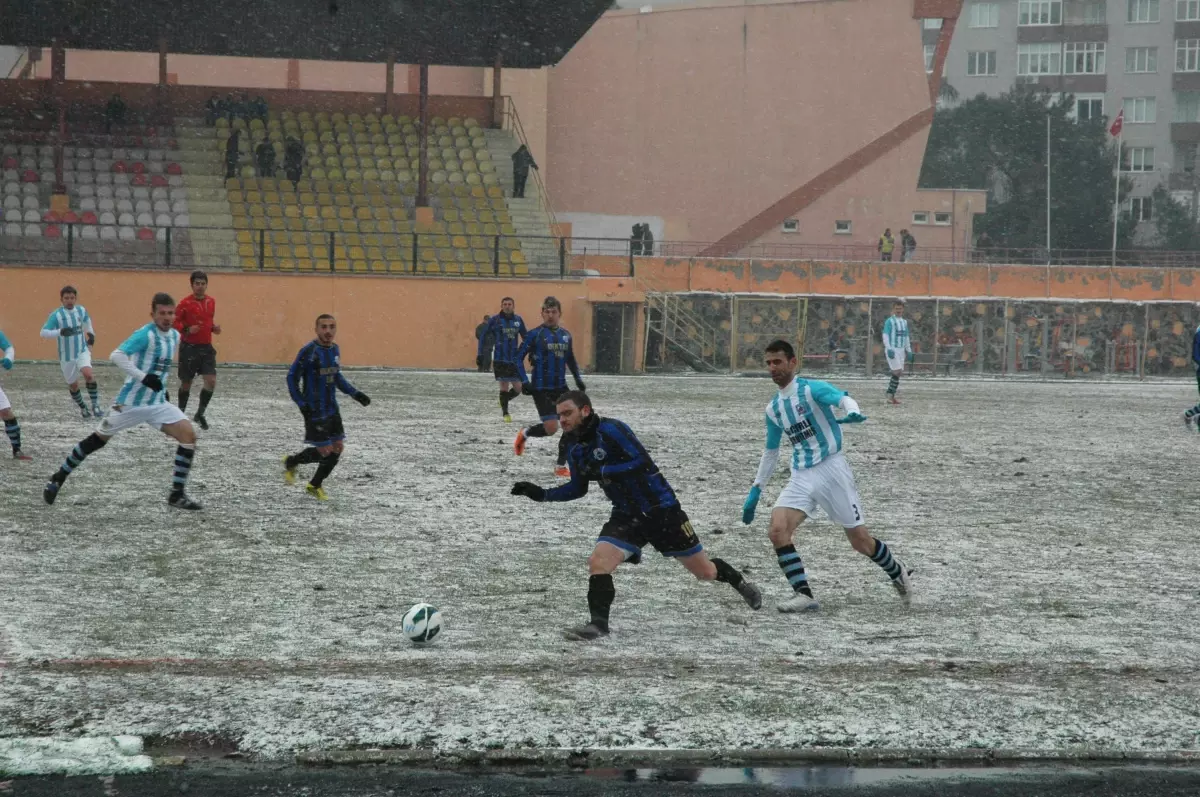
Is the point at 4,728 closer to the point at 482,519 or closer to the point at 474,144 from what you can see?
the point at 482,519

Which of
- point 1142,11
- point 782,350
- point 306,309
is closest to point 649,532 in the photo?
point 782,350

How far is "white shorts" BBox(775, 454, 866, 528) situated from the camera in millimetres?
9383

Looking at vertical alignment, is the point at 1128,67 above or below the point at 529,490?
above

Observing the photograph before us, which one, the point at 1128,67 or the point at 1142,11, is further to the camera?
the point at 1128,67

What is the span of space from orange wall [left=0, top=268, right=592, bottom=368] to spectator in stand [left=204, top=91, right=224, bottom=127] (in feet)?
27.8

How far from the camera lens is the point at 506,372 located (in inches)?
824

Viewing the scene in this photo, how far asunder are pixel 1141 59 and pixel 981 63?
1007cm

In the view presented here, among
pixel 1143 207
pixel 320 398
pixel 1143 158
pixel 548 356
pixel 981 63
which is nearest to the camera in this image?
pixel 320 398

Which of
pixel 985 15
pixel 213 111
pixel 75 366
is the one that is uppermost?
pixel 985 15

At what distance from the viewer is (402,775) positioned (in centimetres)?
600

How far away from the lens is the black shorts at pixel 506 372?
2084cm

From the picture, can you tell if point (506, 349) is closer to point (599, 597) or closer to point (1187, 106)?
point (599, 597)

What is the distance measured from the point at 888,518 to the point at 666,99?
42.0m

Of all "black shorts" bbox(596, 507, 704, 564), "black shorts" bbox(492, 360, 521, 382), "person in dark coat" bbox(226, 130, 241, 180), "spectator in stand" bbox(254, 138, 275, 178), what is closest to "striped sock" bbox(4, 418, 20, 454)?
"black shorts" bbox(492, 360, 521, 382)
